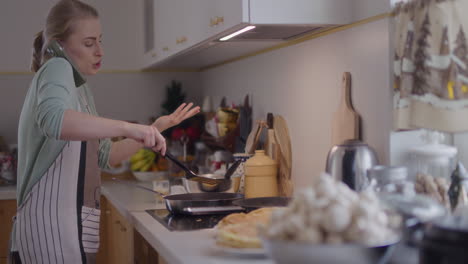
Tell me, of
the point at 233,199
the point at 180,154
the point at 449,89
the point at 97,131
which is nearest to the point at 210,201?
the point at 233,199

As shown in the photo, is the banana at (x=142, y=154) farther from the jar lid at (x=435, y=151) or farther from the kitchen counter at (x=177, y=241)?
the jar lid at (x=435, y=151)

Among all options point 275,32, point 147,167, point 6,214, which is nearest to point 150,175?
point 147,167

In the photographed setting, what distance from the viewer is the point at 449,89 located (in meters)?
1.52

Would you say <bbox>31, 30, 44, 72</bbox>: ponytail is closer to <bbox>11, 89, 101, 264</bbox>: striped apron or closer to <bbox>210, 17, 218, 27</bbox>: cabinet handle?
<bbox>11, 89, 101, 264</bbox>: striped apron

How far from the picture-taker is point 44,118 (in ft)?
5.66

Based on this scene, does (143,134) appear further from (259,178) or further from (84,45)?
(259,178)

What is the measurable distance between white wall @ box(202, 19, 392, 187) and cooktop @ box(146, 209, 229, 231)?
47 centimetres

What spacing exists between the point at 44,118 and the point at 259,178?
2.92 ft

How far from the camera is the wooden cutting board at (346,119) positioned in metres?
1.89

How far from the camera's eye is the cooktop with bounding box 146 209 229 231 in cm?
182

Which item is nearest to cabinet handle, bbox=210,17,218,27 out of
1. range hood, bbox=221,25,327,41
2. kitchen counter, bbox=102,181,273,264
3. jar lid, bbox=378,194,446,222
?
range hood, bbox=221,25,327,41

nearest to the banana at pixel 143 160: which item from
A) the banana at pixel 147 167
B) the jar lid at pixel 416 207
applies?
the banana at pixel 147 167

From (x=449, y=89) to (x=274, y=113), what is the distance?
1168 millimetres

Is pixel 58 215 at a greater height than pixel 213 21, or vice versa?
pixel 213 21
